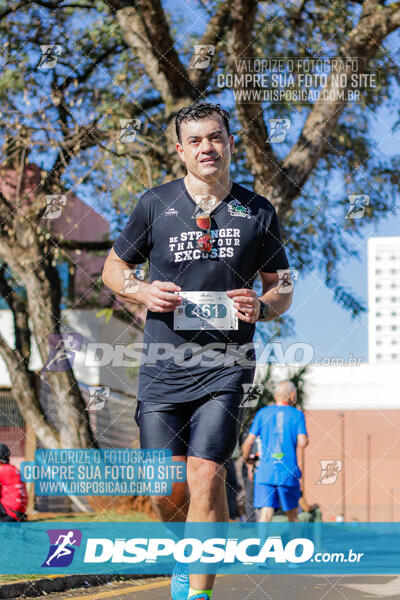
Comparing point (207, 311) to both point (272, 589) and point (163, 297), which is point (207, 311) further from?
point (272, 589)

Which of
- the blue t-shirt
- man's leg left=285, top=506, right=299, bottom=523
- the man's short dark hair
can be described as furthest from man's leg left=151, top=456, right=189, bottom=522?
man's leg left=285, top=506, right=299, bottom=523

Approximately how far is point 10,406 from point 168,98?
10.0m

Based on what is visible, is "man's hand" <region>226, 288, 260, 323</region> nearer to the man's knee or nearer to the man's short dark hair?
the man's knee

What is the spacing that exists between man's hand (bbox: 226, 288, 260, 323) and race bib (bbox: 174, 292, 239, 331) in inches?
3.1

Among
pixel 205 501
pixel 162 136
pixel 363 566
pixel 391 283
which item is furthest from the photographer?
pixel 391 283

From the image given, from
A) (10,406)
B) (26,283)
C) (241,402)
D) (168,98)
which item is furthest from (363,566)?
(10,406)

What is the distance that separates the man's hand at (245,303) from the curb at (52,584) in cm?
281

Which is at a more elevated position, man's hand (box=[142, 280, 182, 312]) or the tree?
the tree

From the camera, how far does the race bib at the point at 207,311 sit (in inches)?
147

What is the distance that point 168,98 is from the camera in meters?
11.0

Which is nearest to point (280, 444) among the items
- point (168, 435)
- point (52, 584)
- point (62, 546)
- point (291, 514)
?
point (291, 514)

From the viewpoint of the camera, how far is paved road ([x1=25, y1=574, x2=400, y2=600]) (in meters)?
5.54

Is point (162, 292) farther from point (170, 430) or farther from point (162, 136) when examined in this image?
point (162, 136)

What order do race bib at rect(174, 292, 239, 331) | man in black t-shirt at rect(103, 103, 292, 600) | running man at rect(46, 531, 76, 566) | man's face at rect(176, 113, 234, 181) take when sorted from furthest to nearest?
1. running man at rect(46, 531, 76, 566)
2. man's face at rect(176, 113, 234, 181)
3. race bib at rect(174, 292, 239, 331)
4. man in black t-shirt at rect(103, 103, 292, 600)
